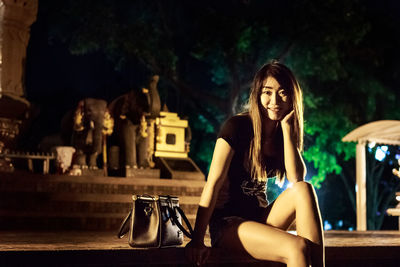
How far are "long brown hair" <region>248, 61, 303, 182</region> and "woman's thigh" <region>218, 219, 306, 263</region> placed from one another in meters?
0.42

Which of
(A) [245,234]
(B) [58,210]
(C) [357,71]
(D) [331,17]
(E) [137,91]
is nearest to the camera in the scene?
(A) [245,234]

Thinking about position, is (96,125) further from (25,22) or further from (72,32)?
(72,32)

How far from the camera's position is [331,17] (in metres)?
15.6

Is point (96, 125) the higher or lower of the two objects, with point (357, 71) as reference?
lower

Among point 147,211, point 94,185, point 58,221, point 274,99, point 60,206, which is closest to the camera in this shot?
point 147,211

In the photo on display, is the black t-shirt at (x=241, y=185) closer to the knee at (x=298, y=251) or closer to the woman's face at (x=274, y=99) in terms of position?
the woman's face at (x=274, y=99)

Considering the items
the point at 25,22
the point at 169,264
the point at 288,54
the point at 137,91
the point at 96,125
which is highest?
the point at 288,54

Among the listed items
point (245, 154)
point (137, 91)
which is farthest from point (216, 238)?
point (137, 91)

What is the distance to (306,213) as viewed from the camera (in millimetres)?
3496

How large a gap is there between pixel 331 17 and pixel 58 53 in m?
9.10

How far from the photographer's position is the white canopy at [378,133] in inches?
442

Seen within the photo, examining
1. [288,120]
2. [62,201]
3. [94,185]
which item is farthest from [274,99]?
[94,185]

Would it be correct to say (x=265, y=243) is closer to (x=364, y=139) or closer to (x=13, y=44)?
(x=13, y=44)

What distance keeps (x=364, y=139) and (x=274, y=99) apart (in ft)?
28.8
